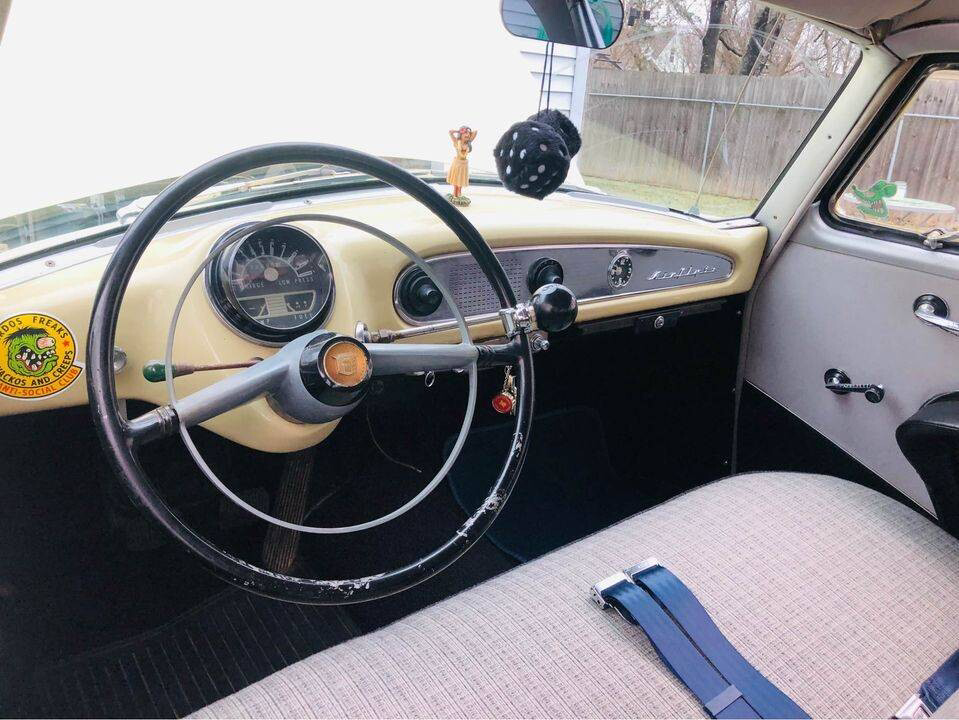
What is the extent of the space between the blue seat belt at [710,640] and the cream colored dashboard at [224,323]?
693 mm

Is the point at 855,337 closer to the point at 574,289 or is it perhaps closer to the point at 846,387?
the point at 846,387

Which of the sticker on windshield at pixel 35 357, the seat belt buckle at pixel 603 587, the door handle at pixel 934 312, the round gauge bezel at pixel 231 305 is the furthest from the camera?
the door handle at pixel 934 312

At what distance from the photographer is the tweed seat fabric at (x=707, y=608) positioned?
0.94 m

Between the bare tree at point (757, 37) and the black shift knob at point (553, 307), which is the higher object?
the bare tree at point (757, 37)

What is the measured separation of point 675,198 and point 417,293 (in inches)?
44.5

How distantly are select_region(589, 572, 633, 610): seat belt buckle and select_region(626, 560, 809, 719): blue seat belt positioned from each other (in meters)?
0.02

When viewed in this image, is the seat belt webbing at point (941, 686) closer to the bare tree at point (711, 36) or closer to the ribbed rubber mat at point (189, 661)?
the ribbed rubber mat at point (189, 661)

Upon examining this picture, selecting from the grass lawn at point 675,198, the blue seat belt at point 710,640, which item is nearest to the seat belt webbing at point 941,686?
the blue seat belt at point 710,640

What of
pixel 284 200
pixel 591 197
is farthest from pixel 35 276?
pixel 591 197

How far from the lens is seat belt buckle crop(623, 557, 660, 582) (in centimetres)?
113

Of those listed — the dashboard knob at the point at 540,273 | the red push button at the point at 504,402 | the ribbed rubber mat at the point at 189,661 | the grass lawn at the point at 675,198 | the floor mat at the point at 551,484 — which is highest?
the grass lawn at the point at 675,198

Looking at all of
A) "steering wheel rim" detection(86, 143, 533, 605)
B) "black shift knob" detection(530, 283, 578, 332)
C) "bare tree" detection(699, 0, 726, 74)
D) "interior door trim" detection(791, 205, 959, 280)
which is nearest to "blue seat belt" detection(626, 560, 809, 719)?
"steering wheel rim" detection(86, 143, 533, 605)

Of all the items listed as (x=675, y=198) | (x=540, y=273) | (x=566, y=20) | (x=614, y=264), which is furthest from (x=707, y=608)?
(x=675, y=198)

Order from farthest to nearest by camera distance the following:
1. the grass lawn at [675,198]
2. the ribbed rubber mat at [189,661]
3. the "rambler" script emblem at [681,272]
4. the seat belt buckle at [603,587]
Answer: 1. the grass lawn at [675,198]
2. the "rambler" script emblem at [681,272]
3. the ribbed rubber mat at [189,661]
4. the seat belt buckle at [603,587]
